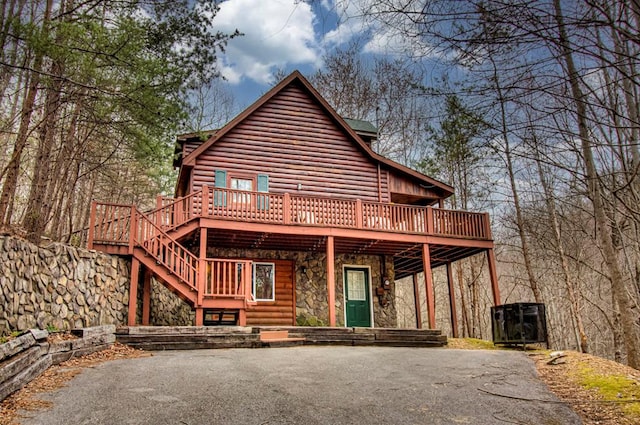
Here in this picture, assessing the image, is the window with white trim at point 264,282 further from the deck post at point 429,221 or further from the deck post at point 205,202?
the deck post at point 429,221

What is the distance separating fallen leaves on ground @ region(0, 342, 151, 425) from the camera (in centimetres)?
461

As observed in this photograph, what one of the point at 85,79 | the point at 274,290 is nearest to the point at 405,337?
the point at 274,290

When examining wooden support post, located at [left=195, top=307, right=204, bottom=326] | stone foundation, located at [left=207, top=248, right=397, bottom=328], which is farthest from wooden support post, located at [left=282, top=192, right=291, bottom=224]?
wooden support post, located at [left=195, top=307, right=204, bottom=326]

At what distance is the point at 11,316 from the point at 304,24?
23.5 ft

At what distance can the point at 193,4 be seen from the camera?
898 centimetres

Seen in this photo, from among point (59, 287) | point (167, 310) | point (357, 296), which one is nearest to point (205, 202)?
point (167, 310)

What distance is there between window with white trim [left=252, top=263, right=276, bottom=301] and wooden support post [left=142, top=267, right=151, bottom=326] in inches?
133

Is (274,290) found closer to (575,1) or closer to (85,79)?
(85,79)

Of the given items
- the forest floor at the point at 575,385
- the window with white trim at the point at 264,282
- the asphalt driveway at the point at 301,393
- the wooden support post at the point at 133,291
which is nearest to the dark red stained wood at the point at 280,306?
the window with white trim at the point at 264,282

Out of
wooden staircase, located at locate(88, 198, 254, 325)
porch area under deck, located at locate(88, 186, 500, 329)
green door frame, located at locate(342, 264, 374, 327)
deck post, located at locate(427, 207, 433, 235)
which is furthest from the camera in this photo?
green door frame, located at locate(342, 264, 374, 327)

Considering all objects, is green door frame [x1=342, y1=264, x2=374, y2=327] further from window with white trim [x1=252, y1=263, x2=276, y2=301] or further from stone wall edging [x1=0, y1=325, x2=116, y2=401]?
stone wall edging [x1=0, y1=325, x2=116, y2=401]

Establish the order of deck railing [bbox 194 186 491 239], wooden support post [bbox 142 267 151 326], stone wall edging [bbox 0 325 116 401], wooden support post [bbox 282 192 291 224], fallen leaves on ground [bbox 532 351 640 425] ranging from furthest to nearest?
wooden support post [bbox 282 192 291 224]
deck railing [bbox 194 186 491 239]
wooden support post [bbox 142 267 151 326]
stone wall edging [bbox 0 325 116 401]
fallen leaves on ground [bbox 532 351 640 425]

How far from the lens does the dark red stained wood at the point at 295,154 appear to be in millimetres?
16092

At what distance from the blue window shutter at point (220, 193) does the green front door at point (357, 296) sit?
17.3ft
